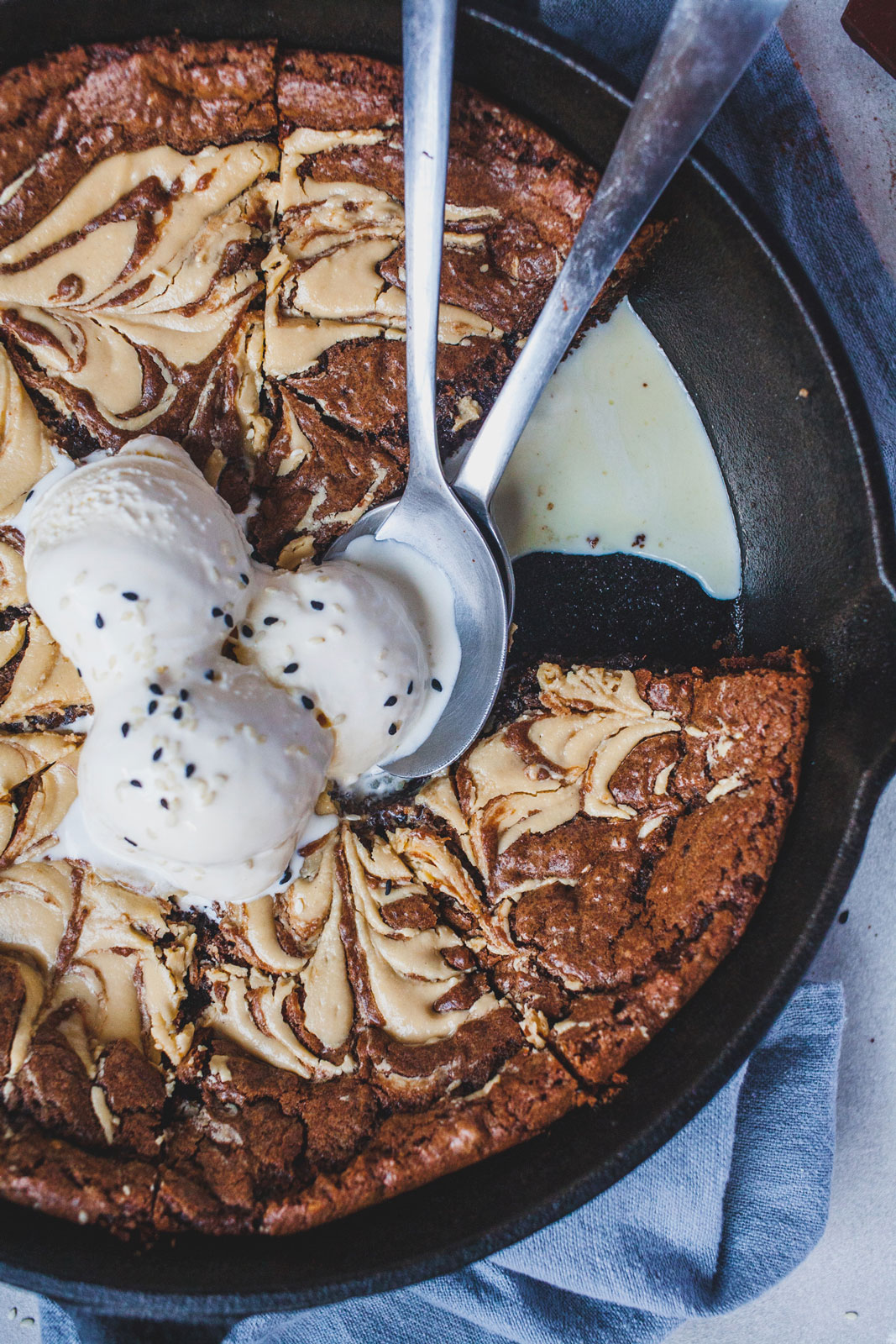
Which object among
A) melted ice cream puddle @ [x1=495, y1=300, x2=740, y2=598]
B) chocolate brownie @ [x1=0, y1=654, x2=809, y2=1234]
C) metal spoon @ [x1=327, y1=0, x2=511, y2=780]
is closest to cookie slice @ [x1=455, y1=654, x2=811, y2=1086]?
chocolate brownie @ [x1=0, y1=654, x2=809, y2=1234]

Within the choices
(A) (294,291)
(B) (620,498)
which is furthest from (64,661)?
(B) (620,498)

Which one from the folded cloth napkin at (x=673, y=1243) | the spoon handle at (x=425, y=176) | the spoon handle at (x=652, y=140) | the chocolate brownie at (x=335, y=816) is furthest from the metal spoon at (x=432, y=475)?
the folded cloth napkin at (x=673, y=1243)

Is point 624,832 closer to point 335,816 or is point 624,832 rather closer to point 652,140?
point 335,816

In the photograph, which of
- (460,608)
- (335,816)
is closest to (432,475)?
(460,608)

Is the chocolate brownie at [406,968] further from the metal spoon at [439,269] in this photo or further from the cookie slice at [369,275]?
the cookie slice at [369,275]

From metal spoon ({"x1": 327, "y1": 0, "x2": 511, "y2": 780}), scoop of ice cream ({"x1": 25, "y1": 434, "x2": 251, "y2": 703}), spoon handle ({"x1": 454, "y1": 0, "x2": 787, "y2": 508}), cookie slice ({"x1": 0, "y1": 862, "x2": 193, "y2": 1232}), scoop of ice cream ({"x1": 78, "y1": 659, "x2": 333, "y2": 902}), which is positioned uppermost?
spoon handle ({"x1": 454, "y1": 0, "x2": 787, "y2": 508})

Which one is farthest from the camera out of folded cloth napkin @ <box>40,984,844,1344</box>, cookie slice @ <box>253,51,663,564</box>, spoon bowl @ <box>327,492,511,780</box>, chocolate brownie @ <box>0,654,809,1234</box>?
folded cloth napkin @ <box>40,984,844,1344</box>

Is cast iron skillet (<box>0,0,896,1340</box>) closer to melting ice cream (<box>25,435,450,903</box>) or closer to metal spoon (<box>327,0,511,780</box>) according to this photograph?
metal spoon (<box>327,0,511,780</box>)
